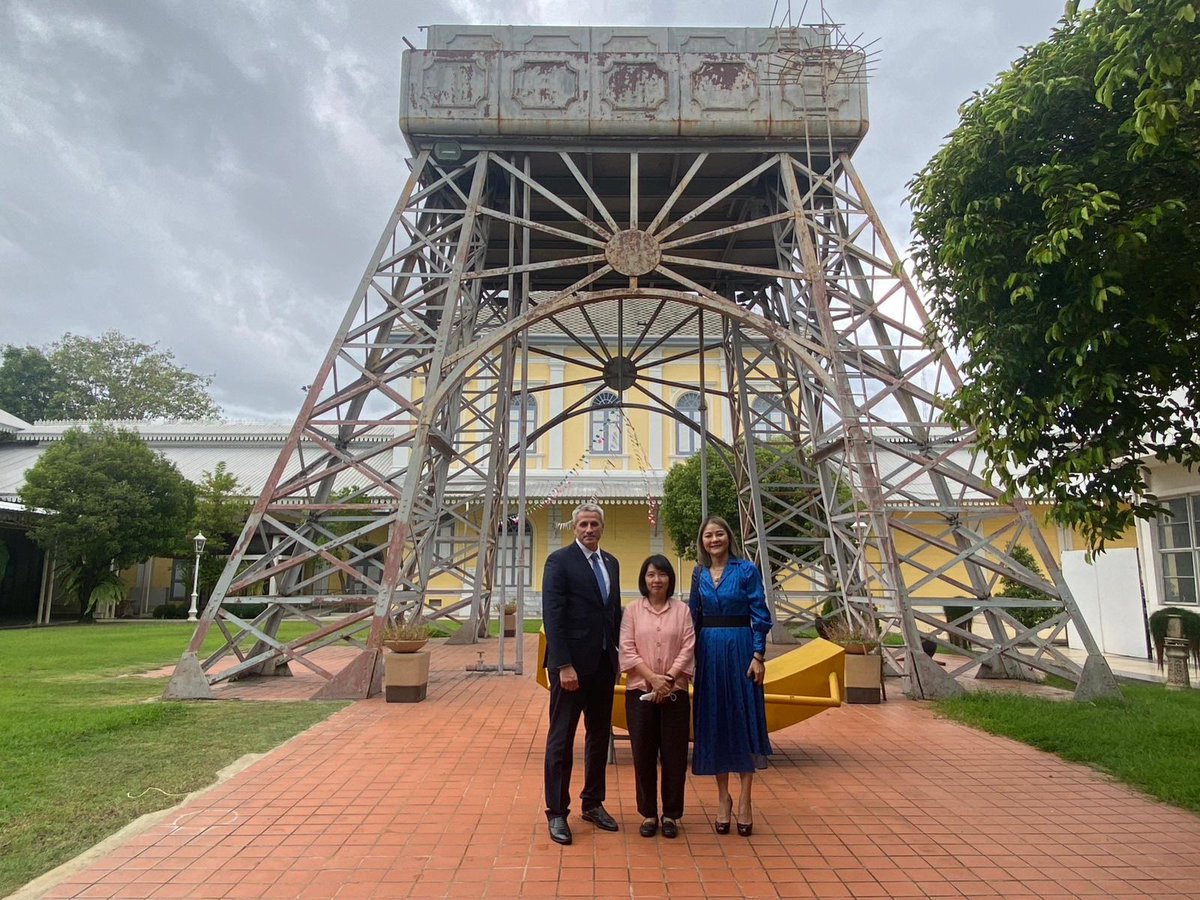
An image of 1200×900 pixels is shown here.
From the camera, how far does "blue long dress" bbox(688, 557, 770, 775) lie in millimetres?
4254

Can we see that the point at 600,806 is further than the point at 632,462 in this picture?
No

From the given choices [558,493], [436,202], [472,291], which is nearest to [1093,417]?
[472,291]

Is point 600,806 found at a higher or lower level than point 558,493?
lower

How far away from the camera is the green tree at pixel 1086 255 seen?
3.60 meters

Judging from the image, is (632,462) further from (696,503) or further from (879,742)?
(879,742)

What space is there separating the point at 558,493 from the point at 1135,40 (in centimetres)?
2081

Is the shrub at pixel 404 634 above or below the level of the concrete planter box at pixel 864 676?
above

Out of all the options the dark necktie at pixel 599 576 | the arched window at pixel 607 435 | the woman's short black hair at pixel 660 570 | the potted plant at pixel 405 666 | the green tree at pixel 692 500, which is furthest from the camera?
the arched window at pixel 607 435

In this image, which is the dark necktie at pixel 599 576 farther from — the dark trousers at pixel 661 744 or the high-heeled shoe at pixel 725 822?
the high-heeled shoe at pixel 725 822

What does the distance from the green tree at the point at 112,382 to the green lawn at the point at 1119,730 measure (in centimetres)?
3789

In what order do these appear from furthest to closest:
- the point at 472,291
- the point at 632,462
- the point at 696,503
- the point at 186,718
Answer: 1. the point at 632,462
2. the point at 696,503
3. the point at 472,291
4. the point at 186,718

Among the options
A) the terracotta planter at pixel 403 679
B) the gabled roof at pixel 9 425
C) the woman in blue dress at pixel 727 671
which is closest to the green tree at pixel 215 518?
the gabled roof at pixel 9 425

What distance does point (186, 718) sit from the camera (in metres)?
7.38

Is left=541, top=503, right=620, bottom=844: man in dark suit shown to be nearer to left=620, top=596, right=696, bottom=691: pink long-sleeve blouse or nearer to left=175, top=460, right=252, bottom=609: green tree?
left=620, top=596, right=696, bottom=691: pink long-sleeve blouse
